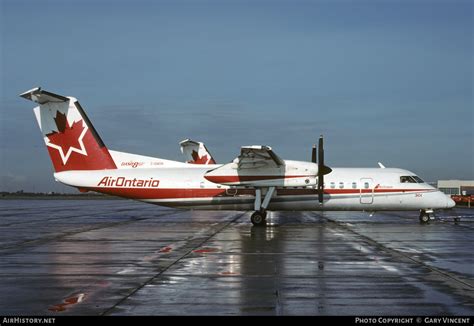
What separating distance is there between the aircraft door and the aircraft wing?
495 centimetres

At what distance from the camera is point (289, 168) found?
92.4 ft

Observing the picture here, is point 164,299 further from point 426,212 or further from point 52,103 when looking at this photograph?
point 426,212

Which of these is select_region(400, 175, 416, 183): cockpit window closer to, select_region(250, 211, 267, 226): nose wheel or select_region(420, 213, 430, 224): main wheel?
select_region(420, 213, 430, 224): main wheel

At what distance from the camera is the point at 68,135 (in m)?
28.5

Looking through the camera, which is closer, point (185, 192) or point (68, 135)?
point (68, 135)

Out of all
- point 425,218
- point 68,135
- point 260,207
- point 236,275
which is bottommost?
point 236,275

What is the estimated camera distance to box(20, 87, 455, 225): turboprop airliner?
2805 cm

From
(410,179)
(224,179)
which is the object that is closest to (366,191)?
(410,179)

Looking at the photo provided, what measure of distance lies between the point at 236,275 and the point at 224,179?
52.9 ft

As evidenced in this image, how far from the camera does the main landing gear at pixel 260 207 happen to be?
90.9 ft

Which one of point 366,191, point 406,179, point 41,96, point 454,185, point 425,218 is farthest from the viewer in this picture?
point 454,185

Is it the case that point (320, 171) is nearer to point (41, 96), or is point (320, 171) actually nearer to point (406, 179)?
point (406, 179)

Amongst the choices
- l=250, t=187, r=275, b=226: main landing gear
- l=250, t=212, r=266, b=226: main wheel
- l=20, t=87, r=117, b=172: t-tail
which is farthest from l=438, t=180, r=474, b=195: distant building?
l=20, t=87, r=117, b=172: t-tail

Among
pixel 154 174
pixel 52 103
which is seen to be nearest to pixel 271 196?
pixel 154 174
